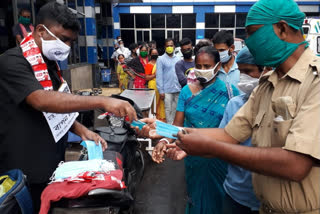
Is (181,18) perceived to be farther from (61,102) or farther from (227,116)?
(61,102)

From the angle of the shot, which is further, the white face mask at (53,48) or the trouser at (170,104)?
the trouser at (170,104)

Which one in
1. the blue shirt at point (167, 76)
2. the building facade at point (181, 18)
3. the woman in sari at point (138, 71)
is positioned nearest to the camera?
the blue shirt at point (167, 76)

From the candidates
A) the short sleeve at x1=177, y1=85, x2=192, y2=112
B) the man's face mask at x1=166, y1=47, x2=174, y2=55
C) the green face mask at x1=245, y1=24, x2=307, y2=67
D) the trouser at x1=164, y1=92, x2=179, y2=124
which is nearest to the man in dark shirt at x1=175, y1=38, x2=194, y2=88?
the trouser at x1=164, y1=92, x2=179, y2=124

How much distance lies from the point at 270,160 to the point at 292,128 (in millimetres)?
156

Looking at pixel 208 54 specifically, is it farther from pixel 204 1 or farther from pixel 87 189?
pixel 204 1

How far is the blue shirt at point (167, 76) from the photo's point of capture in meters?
5.84

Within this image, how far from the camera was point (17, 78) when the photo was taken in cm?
168

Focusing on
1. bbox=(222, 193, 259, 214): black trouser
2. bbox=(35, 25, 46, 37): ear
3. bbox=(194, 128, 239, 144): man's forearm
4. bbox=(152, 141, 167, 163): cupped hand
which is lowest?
bbox=(222, 193, 259, 214): black trouser

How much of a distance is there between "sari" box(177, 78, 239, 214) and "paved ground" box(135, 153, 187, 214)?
90 cm

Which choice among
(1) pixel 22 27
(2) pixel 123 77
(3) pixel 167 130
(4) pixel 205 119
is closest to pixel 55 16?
(3) pixel 167 130

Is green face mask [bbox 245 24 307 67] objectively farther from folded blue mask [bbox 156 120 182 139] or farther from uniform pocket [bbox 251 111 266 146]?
folded blue mask [bbox 156 120 182 139]

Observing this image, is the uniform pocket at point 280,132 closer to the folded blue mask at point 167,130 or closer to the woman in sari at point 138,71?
the folded blue mask at point 167,130

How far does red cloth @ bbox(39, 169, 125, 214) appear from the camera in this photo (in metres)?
1.40

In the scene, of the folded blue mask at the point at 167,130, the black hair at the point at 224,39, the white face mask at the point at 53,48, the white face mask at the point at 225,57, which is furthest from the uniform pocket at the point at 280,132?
the black hair at the point at 224,39
